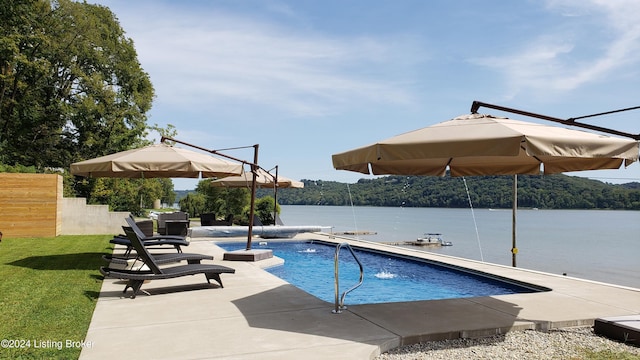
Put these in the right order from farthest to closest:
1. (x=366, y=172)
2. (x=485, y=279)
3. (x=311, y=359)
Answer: (x=485, y=279) < (x=366, y=172) < (x=311, y=359)

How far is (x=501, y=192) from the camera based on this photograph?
33625 mm

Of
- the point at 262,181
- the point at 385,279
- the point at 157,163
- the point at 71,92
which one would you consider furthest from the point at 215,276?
the point at 71,92

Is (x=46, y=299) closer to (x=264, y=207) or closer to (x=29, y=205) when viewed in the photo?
(x=29, y=205)

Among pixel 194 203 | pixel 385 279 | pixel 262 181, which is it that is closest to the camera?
pixel 385 279

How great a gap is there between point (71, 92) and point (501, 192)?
94.0ft

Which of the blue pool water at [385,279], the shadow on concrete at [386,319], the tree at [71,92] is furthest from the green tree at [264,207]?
the shadow on concrete at [386,319]

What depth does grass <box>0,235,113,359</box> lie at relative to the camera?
420 centimetres

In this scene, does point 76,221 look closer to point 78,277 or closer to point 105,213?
point 105,213

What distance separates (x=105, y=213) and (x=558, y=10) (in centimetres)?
1591

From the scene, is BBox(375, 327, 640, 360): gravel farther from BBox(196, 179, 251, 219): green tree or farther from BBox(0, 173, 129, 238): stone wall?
BBox(196, 179, 251, 219): green tree

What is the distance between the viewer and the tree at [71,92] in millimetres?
24344

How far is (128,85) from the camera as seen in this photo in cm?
2816

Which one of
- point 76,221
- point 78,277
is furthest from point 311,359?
point 76,221

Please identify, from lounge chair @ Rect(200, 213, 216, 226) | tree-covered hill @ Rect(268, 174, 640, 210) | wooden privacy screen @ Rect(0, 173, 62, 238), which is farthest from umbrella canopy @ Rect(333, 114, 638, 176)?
tree-covered hill @ Rect(268, 174, 640, 210)
